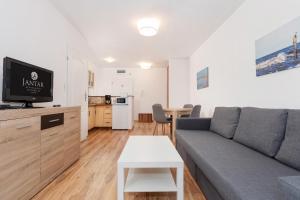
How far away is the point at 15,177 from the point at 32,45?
1666 millimetres

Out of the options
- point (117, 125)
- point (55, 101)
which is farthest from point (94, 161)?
point (117, 125)

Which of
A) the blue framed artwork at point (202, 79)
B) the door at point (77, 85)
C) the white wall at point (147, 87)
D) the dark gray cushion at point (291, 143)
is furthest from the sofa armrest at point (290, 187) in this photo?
the white wall at point (147, 87)

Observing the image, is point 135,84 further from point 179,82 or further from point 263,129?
point 263,129

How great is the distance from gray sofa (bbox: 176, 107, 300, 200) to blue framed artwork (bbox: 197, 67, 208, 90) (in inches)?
73.7

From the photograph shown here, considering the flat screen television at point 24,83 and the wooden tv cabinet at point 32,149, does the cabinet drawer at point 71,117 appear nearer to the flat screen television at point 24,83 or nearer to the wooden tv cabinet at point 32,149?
the wooden tv cabinet at point 32,149

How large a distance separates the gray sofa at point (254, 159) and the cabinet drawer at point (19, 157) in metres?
1.60

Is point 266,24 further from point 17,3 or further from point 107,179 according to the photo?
point 17,3

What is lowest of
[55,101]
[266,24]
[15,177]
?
[15,177]

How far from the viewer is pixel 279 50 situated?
1.75m

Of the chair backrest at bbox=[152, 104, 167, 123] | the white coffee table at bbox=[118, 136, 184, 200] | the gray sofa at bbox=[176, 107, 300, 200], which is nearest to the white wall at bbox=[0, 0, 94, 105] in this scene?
the white coffee table at bbox=[118, 136, 184, 200]

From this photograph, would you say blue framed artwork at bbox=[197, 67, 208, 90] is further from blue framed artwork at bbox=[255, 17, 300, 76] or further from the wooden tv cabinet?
the wooden tv cabinet

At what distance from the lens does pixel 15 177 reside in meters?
1.35

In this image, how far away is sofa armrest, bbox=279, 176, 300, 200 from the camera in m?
0.63

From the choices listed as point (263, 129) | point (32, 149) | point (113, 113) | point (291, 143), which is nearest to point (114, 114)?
point (113, 113)
